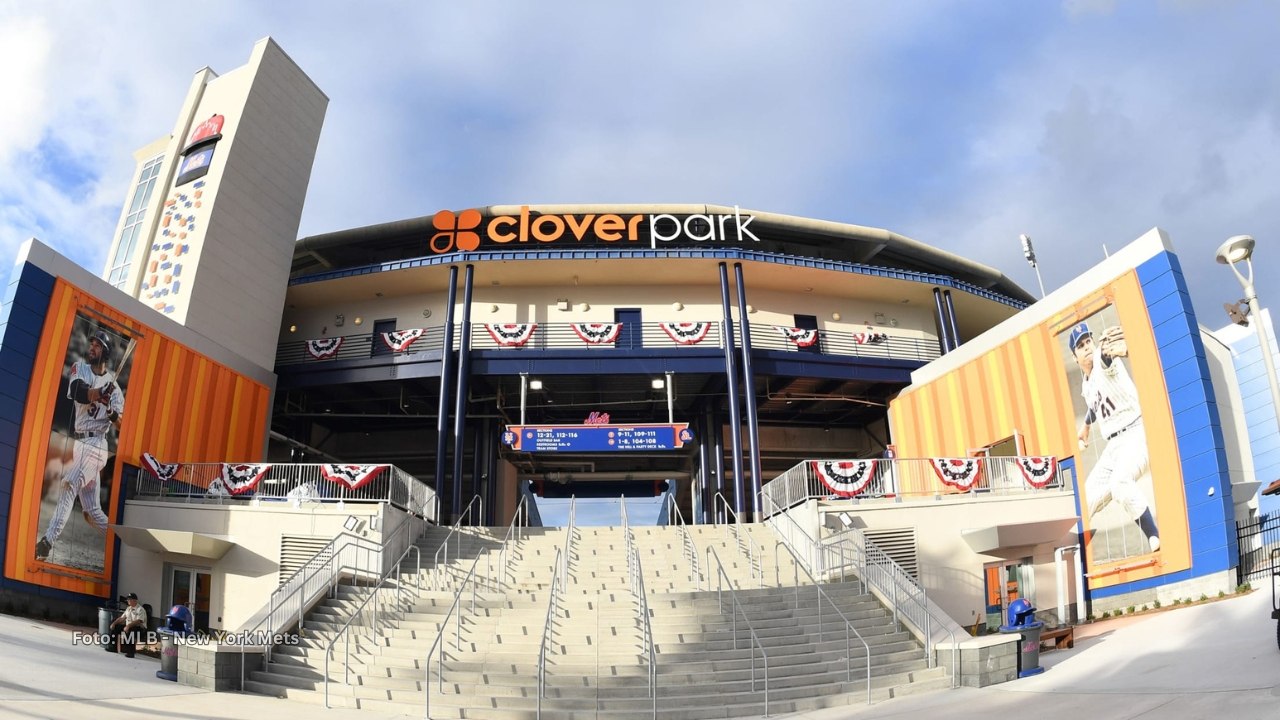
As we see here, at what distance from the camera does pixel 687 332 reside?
91.2 ft

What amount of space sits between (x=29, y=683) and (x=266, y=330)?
18318 mm

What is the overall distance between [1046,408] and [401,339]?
19.3 metres

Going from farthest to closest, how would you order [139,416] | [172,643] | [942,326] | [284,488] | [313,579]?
[942,326] → [139,416] → [284,488] → [313,579] → [172,643]

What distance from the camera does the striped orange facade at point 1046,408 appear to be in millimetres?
16872

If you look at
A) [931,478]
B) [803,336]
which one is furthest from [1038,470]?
[803,336]

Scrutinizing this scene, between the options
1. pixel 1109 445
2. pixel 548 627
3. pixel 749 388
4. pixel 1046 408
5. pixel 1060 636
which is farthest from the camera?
pixel 749 388

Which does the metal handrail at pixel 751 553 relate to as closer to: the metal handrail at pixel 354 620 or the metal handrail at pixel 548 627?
the metal handrail at pixel 548 627

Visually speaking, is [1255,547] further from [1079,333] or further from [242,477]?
[242,477]

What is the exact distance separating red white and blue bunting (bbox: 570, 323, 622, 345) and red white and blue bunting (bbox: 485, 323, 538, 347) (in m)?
1.47

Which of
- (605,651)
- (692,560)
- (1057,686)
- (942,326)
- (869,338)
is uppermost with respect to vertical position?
(942,326)

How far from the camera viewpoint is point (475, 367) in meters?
26.8

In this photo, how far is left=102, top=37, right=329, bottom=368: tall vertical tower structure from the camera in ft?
80.5

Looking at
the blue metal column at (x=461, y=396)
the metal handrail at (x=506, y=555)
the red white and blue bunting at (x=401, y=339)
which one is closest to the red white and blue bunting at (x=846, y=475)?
the metal handrail at (x=506, y=555)

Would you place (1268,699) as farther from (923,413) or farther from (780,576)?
(923,413)
